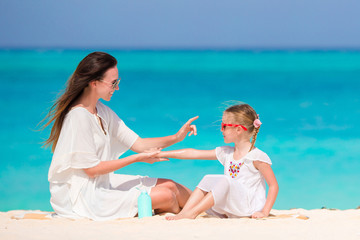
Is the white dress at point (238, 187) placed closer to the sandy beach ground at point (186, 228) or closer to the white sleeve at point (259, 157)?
the white sleeve at point (259, 157)

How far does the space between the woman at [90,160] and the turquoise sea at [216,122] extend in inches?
39.2

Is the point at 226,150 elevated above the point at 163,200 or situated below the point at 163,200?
above

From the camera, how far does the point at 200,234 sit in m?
4.42

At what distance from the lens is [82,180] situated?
5195 millimetres

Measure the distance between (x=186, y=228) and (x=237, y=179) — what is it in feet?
2.74

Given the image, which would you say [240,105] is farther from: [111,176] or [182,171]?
[182,171]

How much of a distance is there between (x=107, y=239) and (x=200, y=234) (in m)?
0.63

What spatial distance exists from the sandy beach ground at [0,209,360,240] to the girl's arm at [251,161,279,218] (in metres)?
0.14

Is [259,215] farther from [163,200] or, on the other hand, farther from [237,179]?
[163,200]

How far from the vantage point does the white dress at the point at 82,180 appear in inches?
203

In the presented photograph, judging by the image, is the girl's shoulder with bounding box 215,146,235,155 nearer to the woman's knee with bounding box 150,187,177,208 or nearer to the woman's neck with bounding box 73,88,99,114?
the woman's knee with bounding box 150,187,177,208

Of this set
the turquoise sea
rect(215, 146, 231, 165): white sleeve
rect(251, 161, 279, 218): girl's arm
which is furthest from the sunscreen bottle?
the turquoise sea

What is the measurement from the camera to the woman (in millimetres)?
5164

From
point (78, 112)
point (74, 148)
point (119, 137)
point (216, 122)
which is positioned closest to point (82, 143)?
point (74, 148)
